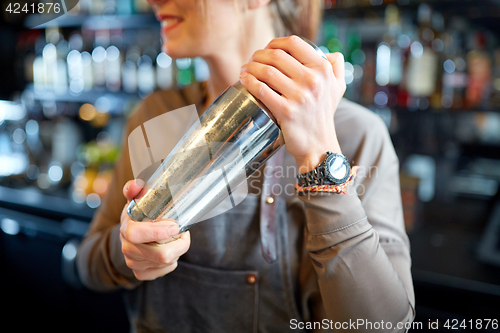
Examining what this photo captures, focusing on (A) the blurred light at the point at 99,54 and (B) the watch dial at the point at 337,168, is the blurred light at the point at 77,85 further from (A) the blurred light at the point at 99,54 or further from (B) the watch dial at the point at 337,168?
(B) the watch dial at the point at 337,168

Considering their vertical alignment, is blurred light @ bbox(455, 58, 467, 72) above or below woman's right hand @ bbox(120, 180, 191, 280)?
above

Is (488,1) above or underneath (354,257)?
above

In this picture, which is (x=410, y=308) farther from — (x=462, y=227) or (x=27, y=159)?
(x=27, y=159)

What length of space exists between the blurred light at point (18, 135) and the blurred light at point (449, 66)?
2.49 m

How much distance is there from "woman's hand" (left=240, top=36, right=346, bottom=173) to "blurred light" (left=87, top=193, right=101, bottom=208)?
5.68 ft

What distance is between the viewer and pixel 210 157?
1.29 feet

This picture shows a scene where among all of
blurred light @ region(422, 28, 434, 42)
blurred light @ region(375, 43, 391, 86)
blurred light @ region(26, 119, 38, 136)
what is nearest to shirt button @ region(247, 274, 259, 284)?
blurred light @ region(375, 43, 391, 86)

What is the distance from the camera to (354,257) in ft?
1.60

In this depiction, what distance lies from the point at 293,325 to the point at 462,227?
1122 millimetres

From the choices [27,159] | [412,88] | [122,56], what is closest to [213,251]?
[412,88]

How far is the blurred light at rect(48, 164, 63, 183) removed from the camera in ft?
7.54

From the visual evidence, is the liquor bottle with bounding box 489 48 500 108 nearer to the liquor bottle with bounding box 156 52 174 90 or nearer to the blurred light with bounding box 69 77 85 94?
the liquor bottle with bounding box 156 52 174 90

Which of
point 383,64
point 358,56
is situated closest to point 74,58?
point 358,56

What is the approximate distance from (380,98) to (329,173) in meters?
1.19
